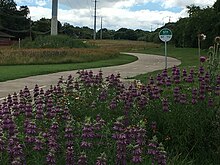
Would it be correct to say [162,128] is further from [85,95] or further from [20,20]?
[20,20]

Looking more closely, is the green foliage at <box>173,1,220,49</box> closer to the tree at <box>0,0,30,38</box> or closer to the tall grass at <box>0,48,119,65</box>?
the tall grass at <box>0,48,119,65</box>

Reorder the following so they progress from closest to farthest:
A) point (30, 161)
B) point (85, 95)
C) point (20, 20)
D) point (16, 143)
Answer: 1. point (16, 143)
2. point (30, 161)
3. point (85, 95)
4. point (20, 20)

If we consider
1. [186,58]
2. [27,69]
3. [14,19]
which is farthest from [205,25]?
[14,19]

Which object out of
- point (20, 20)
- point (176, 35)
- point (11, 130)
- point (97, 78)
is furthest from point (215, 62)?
point (20, 20)

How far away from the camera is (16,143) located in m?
3.37

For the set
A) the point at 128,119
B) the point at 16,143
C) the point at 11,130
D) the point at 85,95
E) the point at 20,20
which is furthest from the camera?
the point at 20,20

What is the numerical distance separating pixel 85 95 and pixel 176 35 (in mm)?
78303

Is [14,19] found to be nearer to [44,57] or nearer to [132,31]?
[132,31]

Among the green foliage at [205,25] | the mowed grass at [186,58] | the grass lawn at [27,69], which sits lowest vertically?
the grass lawn at [27,69]

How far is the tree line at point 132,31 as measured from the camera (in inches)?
2068

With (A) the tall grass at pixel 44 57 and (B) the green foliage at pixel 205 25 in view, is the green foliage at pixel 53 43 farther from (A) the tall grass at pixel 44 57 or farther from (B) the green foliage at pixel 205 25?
(B) the green foliage at pixel 205 25

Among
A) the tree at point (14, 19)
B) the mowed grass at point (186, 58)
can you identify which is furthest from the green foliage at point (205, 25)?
the tree at point (14, 19)

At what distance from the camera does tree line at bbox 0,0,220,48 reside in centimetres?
5253

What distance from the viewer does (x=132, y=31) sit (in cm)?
14812
